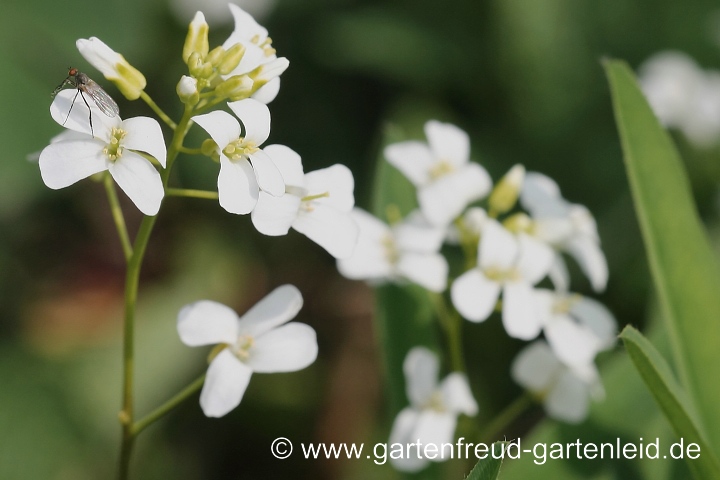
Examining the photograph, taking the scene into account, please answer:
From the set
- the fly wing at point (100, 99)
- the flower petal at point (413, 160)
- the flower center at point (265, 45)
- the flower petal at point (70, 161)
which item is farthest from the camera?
the flower petal at point (413, 160)

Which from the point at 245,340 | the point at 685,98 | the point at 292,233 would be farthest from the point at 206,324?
the point at 685,98

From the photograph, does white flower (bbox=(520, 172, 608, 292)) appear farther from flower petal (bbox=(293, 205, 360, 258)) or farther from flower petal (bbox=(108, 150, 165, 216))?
flower petal (bbox=(108, 150, 165, 216))

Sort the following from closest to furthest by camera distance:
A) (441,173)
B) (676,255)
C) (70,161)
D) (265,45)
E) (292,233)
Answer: (70,161) < (265,45) < (676,255) < (441,173) < (292,233)

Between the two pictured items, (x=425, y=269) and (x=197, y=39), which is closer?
(x=197, y=39)

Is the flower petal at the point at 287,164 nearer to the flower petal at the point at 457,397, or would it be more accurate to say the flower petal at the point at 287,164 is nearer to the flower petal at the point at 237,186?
the flower petal at the point at 237,186

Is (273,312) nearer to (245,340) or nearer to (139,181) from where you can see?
(245,340)

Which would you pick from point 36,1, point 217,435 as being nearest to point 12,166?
point 36,1

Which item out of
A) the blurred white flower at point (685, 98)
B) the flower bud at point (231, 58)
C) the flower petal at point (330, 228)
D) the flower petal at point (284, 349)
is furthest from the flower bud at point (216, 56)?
the blurred white flower at point (685, 98)
